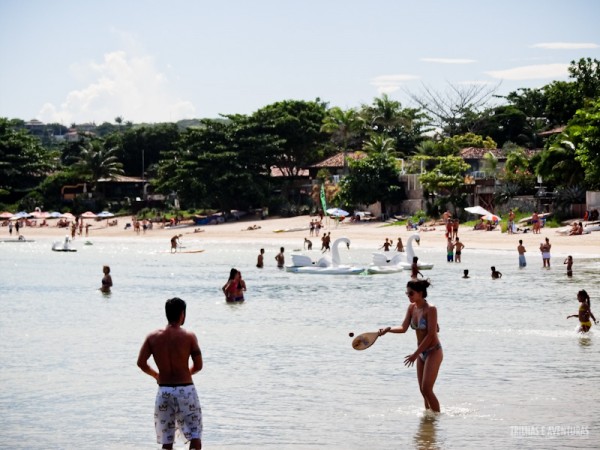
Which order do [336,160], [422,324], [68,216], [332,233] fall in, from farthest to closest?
[68,216], [336,160], [332,233], [422,324]

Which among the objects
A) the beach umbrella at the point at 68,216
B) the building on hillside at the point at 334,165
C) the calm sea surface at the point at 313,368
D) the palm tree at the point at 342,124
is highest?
the palm tree at the point at 342,124

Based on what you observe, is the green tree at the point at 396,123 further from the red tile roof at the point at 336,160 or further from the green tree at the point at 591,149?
the green tree at the point at 591,149

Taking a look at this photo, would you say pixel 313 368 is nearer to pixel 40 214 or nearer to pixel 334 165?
pixel 334 165

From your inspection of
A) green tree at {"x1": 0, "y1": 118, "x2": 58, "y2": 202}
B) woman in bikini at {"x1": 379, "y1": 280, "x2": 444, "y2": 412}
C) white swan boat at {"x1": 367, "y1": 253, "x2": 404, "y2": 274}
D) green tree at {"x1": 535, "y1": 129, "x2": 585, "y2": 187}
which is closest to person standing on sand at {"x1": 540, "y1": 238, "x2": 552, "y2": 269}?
white swan boat at {"x1": 367, "y1": 253, "x2": 404, "y2": 274}

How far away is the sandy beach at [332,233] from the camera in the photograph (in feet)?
180

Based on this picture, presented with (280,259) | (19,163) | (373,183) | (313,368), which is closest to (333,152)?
(373,183)

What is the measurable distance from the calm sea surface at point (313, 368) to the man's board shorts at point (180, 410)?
2.81 meters

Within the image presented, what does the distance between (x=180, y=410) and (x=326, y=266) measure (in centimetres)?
3339

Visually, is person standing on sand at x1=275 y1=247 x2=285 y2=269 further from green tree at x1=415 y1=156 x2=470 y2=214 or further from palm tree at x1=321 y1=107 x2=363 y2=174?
palm tree at x1=321 y1=107 x2=363 y2=174

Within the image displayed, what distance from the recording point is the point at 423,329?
12133 mm

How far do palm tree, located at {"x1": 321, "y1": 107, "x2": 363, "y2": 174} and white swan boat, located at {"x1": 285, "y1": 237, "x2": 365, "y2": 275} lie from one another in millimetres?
48133

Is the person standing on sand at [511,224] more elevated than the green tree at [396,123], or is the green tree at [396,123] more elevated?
the green tree at [396,123]

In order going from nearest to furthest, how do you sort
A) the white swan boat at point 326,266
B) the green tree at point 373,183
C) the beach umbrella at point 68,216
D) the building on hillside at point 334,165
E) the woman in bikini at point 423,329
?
the woman in bikini at point 423,329, the white swan boat at point 326,266, the green tree at point 373,183, the building on hillside at point 334,165, the beach umbrella at point 68,216

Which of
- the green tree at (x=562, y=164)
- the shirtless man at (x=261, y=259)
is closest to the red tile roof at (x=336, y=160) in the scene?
the green tree at (x=562, y=164)
